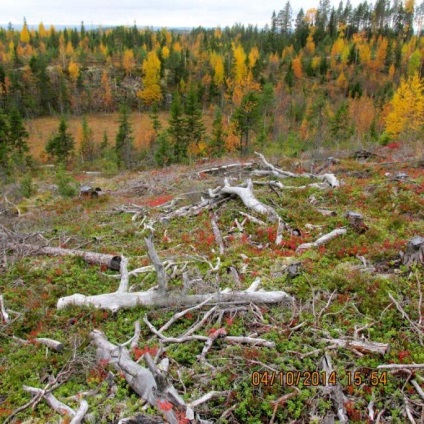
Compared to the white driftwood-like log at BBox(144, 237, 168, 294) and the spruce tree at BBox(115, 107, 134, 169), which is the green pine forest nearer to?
the white driftwood-like log at BBox(144, 237, 168, 294)

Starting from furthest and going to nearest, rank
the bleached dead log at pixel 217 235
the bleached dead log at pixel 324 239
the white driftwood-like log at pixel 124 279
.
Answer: the bleached dead log at pixel 217 235 → the bleached dead log at pixel 324 239 → the white driftwood-like log at pixel 124 279

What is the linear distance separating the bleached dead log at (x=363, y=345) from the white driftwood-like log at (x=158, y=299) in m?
1.30

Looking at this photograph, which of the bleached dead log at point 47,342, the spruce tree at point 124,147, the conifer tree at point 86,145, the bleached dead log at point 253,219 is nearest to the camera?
the bleached dead log at point 47,342

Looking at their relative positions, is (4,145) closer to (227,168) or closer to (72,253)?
(227,168)

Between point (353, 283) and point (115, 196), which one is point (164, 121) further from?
point (353, 283)

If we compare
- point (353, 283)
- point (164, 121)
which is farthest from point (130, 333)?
point (164, 121)

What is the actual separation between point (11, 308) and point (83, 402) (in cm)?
387

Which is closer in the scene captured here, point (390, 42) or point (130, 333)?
point (130, 333)

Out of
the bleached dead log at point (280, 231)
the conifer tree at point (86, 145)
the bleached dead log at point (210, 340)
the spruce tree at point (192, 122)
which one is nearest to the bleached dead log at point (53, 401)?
the bleached dead log at point (210, 340)

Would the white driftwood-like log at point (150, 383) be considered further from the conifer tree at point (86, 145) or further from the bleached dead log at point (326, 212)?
the conifer tree at point (86, 145)

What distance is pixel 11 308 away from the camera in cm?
750

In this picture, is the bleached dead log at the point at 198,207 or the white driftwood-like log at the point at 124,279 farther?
the bleached dead log at the point at 198,207

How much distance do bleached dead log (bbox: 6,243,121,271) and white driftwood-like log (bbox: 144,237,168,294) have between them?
2.44 m

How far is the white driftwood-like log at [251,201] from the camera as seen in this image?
11.5 metres
